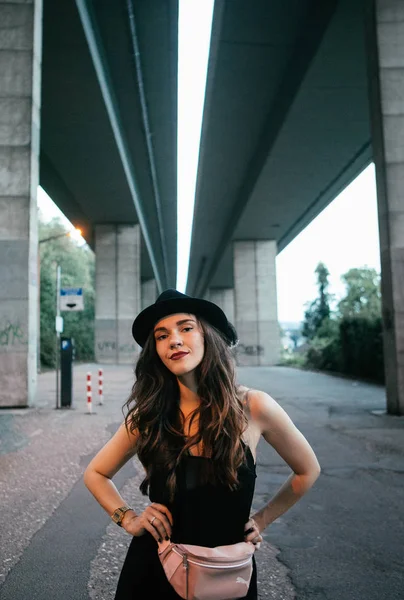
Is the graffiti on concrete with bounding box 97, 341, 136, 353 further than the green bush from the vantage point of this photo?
Yes

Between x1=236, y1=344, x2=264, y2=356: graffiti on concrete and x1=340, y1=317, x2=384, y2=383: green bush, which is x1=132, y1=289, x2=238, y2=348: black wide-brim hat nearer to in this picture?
x1=340, y1=317, x2=384, y2=383: green bush

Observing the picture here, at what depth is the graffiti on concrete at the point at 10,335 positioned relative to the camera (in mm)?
11359

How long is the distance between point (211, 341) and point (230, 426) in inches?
13.3

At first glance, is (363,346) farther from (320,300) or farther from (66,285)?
(320,300)

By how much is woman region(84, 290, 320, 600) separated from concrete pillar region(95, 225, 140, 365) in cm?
3410

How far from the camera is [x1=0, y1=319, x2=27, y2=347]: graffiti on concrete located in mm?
11359

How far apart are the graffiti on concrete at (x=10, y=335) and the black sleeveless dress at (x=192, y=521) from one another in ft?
33.9

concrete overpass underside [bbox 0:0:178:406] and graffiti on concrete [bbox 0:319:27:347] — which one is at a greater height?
concrete overpass underside [bbox 0:0:178:406]

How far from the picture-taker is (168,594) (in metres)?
1.66

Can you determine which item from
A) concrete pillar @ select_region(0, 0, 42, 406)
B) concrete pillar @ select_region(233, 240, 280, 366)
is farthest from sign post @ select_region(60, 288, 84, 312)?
concrete pillar @ select_region(233, 240, 280, 366)

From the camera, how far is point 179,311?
200cm

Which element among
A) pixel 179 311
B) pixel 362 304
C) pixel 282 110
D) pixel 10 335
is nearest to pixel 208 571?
pixel 179 311

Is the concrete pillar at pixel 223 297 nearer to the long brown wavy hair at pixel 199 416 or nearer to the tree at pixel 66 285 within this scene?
the tree at pixel 66 285

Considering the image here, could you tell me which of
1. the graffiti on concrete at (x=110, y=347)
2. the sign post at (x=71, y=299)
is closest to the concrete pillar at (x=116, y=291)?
the graffiti on concrete at (x=110, y=347)
